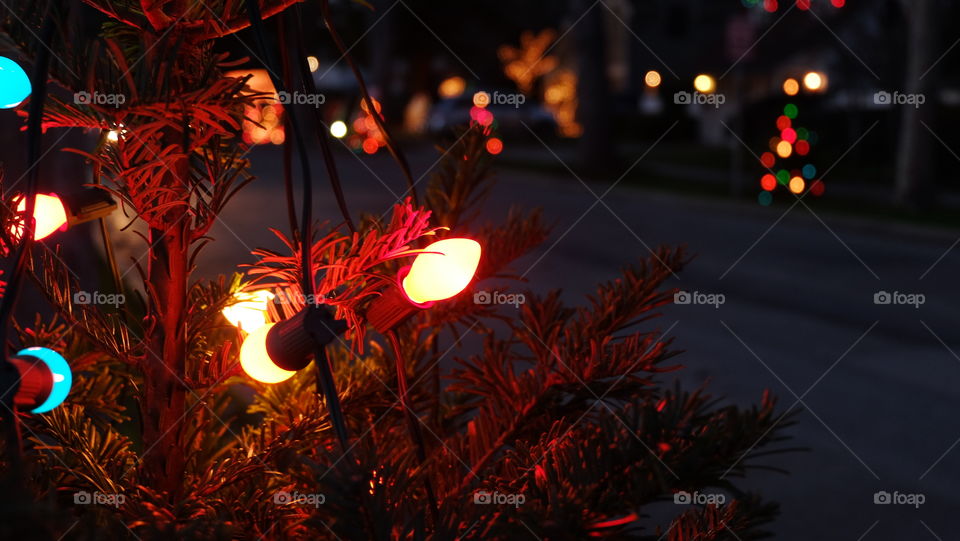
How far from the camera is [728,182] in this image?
19984 millimetres

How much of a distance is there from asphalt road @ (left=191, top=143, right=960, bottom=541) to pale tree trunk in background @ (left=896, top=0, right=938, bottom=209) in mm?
1480

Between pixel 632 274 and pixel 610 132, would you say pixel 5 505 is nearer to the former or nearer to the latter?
pixel 632 274

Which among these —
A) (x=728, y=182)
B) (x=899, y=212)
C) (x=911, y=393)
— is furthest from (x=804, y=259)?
(x=728, y=182)

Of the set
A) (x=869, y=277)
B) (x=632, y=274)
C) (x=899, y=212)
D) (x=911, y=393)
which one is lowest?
(x=632, y=274)

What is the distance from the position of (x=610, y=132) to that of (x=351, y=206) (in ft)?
24.9

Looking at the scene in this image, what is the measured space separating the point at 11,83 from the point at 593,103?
2048 cm

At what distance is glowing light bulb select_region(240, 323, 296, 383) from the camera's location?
1.57m
